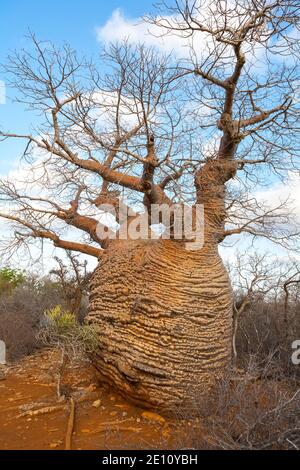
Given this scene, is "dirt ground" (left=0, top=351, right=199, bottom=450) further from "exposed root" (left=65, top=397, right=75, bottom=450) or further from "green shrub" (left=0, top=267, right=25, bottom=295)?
"green shrub" (left=0, top=267, right=25, bottom=295)

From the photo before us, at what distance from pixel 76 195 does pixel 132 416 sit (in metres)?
3.12

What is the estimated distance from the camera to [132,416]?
4016 mm

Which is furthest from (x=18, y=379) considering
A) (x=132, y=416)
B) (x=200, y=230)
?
(x=200, y=230)

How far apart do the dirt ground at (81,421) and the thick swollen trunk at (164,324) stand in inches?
7.5

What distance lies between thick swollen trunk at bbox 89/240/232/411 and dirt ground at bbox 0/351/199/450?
0.62 ft

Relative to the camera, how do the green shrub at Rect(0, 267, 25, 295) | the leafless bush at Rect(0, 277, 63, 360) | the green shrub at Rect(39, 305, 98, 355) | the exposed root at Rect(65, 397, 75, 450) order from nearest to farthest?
the exposed root at Rect(65, 397, 75, 450), the green shrub at Rect(39, 305, 98, 355), the leafless bush at Rect(0, 277, 63, 360), the green shrub at Rect(0, 267, 25, 295)

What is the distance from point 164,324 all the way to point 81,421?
1.13 metres

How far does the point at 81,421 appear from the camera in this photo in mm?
3896

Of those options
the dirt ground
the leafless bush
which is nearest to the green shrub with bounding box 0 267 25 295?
the leafless bush

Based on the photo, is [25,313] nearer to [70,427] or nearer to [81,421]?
[81,421]

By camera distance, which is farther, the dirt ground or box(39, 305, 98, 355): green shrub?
box(39, 305, 98, 355): green shrub

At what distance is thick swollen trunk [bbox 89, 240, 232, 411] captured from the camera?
13.1 ft

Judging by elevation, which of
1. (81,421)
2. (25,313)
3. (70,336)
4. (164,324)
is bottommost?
(81,421)

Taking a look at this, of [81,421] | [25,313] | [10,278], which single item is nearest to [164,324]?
[81,421]
